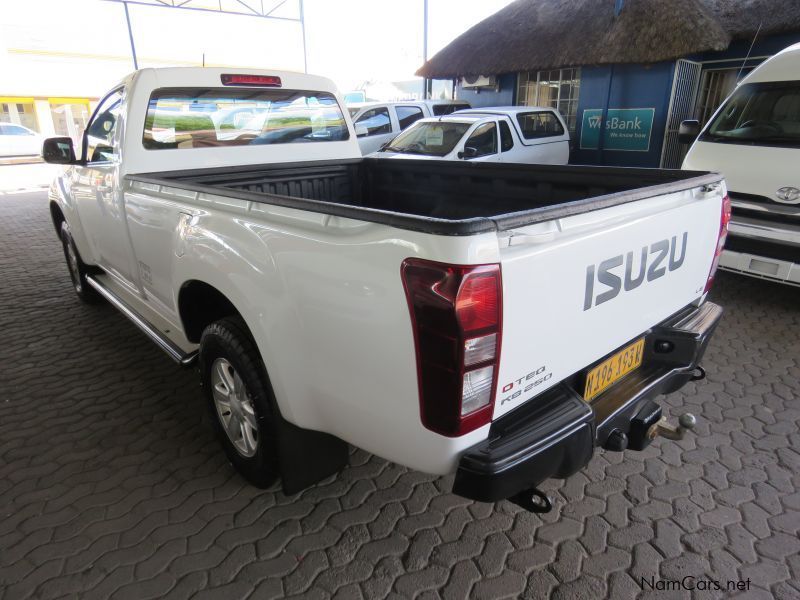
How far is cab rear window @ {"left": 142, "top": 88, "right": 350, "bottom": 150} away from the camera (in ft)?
10.5

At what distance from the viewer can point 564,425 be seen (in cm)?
170

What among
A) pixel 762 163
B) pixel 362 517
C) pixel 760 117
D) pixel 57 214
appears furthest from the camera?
pixel 760 117

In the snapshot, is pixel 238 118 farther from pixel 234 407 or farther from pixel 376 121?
pixel 376 121

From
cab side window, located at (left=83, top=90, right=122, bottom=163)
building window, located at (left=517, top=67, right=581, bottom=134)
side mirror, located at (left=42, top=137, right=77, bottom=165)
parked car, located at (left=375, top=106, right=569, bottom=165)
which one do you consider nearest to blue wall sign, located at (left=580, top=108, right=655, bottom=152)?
building window, located at (left=517, top=67, right=581, bottom=134)

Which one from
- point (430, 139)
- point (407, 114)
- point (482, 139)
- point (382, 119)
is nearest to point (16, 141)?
point (382, 119)

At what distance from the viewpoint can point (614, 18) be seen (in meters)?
10.7

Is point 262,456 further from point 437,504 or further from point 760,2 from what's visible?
point 760,2

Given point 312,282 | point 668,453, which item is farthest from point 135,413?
point 668,453

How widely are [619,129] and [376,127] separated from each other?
16.9 feet

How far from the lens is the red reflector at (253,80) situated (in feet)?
11.1

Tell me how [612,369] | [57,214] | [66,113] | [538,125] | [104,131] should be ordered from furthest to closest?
1. [66,113]
2. [538,125]
3. [57,214]
4. [104,131]
5. [612,369]

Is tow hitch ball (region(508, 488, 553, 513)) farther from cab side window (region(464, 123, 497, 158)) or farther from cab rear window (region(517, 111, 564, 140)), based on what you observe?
cab rear window (region(517, 111, 564, 140))

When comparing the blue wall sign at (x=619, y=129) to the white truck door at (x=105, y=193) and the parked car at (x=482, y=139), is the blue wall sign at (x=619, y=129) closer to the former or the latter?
the parked car at (x=482, y=139)

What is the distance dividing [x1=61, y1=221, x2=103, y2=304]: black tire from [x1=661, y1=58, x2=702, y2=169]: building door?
32.6 ft
